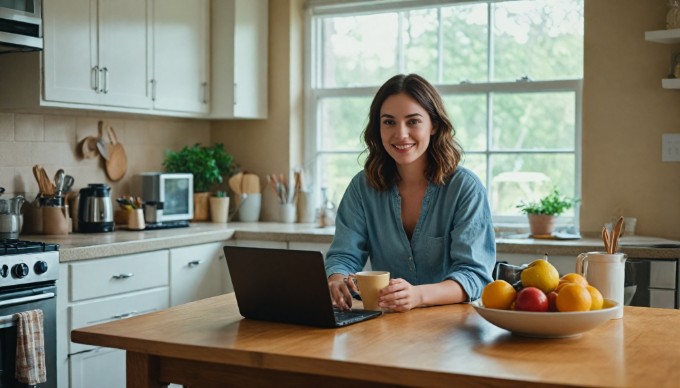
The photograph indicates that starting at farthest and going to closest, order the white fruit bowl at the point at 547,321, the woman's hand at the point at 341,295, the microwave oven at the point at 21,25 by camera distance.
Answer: the microwave oven at the point at 21,25
the woman's hand at the point at 341,295
the white fruit bowl at the point at 547,321

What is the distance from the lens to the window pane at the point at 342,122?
5191 millimetres

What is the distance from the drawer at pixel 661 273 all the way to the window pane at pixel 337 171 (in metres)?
2.02

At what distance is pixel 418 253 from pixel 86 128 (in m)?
2.57

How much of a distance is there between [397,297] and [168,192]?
281cm

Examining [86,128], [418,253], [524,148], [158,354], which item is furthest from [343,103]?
[158,354]

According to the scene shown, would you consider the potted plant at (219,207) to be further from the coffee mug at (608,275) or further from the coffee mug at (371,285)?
the coffee mug at (608,275)

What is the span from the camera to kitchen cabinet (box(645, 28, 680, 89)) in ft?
12.9

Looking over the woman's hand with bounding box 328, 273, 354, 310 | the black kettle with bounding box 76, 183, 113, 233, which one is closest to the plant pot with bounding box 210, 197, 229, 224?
the black kettle with bounding box 76, 183, 113, 233

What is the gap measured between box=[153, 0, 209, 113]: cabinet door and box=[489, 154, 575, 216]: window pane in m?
1.74

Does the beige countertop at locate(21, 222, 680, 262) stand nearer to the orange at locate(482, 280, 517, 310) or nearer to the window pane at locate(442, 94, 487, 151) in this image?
the window pane at locate(442, 94, 487, 151)

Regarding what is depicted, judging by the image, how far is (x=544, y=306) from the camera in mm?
1845

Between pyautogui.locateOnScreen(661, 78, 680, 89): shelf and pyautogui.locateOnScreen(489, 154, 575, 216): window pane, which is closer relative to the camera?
pyautogui.locateOnScreen(661, 78, 680, 89): shelf

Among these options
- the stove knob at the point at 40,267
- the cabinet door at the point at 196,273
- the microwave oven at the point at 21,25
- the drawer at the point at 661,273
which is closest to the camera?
the stove knob at the point at 40,267

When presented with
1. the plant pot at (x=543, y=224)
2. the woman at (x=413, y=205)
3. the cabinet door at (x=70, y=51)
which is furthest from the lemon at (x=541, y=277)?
the cabinet door at (x=70, y=51)
